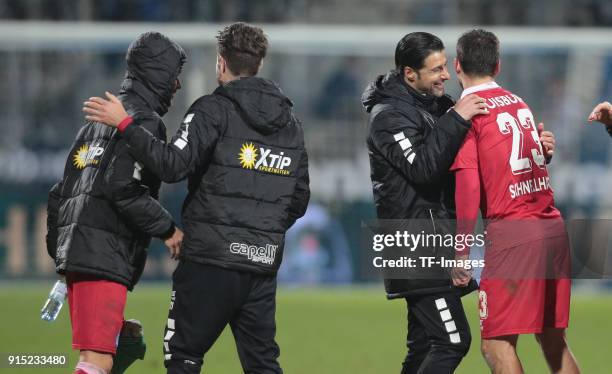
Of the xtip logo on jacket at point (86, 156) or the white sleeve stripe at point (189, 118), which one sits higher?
the white sleeve stripe at point (189, 118)

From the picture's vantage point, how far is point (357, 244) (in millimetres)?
14070

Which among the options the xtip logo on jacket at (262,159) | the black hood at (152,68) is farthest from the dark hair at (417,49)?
the black hood at (152,68)

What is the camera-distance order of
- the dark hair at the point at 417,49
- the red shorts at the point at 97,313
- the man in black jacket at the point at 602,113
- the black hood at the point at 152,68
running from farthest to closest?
the man in black jacket at the point at 602,113 < the dark hair at the point at 417,49 < the black hood at the point at 152,68 < the red shorts at the point at 97,313

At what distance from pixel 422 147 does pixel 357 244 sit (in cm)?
857

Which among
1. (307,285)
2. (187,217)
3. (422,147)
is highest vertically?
(422,147)

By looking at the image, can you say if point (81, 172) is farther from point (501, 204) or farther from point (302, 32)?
point (302, 32)

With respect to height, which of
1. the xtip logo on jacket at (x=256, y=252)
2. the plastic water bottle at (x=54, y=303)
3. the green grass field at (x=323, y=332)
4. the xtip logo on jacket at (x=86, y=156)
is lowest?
the green grass field at (x=323, y=332)

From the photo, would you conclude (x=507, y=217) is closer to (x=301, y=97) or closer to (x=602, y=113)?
(x=602, y=113)

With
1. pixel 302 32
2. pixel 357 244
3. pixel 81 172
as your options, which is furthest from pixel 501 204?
pixel 302 32

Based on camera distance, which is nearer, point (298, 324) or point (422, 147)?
point (422, 147)

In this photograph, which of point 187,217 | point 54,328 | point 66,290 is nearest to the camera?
point 187,217

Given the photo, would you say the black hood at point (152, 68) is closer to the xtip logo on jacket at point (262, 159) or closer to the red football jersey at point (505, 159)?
the xtip logo on jacket at point (262, 159)

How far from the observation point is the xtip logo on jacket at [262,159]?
5402 millimetres

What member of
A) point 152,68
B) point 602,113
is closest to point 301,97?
point 602,113
